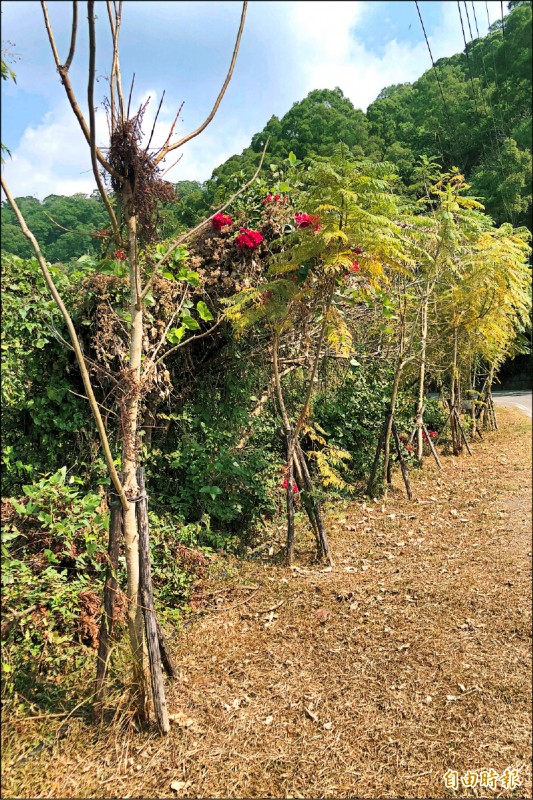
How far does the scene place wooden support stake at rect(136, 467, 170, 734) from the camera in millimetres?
2656

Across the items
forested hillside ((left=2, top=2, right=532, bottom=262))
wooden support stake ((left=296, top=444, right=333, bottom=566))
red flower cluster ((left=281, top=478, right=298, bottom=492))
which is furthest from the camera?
red flower cluster ((left=281, top=478, right=298, bottom=492))

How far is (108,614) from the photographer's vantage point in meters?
2.68

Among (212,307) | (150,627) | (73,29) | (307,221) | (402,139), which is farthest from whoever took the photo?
(402,139)

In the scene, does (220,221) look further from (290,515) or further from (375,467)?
(375,467)

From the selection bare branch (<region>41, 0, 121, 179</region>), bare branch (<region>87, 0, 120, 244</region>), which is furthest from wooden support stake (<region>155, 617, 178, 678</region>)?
bare branch (<region>41, 0, 121, 179</region>)

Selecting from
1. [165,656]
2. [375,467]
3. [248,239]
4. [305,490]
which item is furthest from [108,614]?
Result: [375,467]

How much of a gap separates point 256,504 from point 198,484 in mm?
770

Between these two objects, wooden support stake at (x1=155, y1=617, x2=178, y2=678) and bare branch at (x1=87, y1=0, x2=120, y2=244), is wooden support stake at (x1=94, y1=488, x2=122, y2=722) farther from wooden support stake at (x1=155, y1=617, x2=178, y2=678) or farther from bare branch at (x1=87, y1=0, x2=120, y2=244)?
bare branch at (x1=87, y1=0, x2=120, y2=244)

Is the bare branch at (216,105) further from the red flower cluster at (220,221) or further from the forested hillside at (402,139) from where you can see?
the red flower cluster at (220,221)

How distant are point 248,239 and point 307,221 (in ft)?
1.75

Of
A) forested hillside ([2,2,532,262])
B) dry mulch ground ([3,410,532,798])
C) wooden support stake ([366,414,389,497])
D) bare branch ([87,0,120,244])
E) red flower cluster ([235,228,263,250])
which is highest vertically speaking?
forested hillside ([2,2,532,262])

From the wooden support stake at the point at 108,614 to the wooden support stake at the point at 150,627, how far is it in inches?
4.4

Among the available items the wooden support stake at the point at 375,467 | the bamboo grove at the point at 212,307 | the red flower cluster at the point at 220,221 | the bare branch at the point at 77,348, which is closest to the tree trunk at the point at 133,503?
the bamboo grove at the point at 212,307

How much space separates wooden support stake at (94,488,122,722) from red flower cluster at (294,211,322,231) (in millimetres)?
2914
